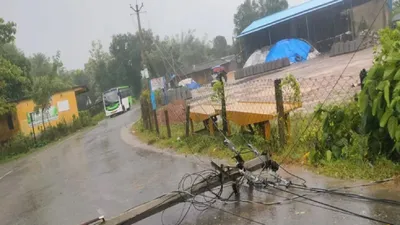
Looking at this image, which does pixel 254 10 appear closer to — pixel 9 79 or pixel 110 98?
pixel 110 98

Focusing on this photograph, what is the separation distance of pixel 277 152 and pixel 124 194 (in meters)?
3.01

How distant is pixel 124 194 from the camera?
24.6ft

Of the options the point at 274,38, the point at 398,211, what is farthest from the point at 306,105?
the point at 274,38

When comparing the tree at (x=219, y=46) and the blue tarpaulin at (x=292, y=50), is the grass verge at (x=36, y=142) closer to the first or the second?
the blue tarpaulin at (x=292, y=50)

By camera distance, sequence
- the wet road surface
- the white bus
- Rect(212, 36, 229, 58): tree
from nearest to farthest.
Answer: the wet road surface
the white bus
Rect(212, 36, 229, 58): tree

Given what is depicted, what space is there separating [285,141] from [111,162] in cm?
610

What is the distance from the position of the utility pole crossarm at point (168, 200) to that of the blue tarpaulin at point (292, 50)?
96.3ft

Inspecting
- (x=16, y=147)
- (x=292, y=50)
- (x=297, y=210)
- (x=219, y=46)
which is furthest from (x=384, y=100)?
(x=219, y=46)

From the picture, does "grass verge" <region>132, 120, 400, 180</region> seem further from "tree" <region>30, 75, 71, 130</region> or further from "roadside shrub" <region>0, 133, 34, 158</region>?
"tree" <region>30, 75, 71, 130</region>

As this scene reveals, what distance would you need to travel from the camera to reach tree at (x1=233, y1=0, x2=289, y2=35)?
206 ft

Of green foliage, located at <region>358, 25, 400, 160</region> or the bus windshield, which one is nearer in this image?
green foliage, located at <region>358, 25, 400, 160</region>

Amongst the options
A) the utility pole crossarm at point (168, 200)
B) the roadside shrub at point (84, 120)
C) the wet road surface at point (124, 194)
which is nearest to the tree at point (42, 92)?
the roadside shrub at point (84, 120)

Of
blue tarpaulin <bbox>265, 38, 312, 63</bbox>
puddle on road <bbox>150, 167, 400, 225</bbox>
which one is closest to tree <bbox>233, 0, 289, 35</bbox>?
blue tarpaulin <bbox>265, 38, 312, 63</bbox>

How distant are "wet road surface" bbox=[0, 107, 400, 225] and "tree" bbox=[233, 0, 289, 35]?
5266 centimetres
